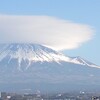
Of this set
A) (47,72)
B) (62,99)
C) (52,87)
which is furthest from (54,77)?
Answer: (62,99)

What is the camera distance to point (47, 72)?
199m

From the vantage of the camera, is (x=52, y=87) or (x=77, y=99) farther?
(x=52, y=87)

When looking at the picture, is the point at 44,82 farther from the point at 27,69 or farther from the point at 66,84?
the point at 27,69

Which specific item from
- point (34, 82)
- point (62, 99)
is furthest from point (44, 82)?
point (62, 99)

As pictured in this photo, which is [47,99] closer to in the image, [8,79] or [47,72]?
[8,79]

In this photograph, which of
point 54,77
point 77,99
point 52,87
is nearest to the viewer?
point 77,99

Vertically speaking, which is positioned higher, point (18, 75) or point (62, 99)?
point (18, 75)

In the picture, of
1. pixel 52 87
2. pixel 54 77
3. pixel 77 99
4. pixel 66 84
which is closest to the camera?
pixel 77 99

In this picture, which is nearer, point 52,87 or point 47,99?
point 47,99

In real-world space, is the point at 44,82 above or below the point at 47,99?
above

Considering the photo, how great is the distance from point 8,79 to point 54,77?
15.2 m

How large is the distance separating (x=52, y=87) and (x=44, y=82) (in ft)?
35.5

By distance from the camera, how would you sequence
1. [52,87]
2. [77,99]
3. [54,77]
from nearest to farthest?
[77,99] → [52,87] → [54,77]

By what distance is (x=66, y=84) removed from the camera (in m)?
179
